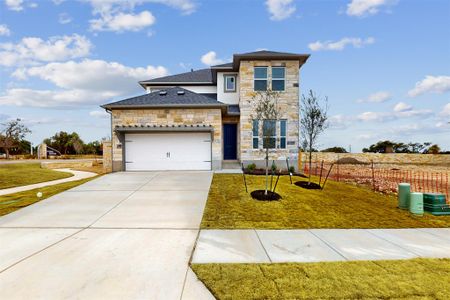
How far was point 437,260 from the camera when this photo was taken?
14.6 ft

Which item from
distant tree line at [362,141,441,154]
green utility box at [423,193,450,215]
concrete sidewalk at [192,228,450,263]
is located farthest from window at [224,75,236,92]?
distant tree line at [362,141,441,154]

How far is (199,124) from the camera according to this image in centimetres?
1492

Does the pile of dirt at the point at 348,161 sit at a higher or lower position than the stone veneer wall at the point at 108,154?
lower

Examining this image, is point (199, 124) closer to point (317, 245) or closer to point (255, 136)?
point (255, 136)

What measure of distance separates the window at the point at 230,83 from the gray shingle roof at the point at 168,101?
309 cm

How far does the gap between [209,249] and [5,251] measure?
156 inches

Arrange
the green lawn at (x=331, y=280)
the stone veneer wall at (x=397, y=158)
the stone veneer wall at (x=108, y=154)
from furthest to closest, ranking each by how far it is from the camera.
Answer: the stone veneer wall at (x=397, y=158) → the stone veneer wall at (x=108, y=154) → the green lawn at (x=331, y=280)

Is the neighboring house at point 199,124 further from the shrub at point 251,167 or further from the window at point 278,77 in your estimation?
the shrub at point 251,167

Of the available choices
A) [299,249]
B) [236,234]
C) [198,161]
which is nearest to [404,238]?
[299,249]

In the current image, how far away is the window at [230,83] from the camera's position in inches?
712

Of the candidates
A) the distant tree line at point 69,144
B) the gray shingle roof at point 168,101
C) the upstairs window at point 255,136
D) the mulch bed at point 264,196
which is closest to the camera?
the mulch bed at point 264,196

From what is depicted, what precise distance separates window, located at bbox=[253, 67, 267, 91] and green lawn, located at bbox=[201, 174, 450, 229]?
7.91m

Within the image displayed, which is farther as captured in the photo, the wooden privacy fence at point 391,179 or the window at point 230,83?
the window at point 230,83

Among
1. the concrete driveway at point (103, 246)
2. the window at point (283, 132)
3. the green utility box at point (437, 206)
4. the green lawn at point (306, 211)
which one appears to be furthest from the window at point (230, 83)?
the green utility box at point (437, 206)
